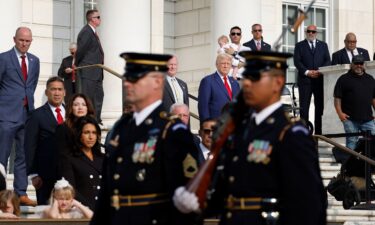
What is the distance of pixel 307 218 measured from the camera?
694 centimetres

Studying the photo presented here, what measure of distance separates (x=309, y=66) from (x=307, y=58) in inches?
5.8

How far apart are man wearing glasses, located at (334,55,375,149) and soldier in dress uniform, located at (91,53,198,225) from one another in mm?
10585

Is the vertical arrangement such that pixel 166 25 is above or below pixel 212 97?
above

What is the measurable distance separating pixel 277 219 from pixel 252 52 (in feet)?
3.26

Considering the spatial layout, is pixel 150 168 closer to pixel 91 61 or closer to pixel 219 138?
pixel 219 138

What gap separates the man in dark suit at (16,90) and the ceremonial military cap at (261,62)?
7.21 meters

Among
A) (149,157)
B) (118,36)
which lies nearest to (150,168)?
(149,157)

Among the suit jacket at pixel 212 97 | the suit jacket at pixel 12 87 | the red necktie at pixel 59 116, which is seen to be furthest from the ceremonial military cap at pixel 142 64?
the suit jacket at pixel 212 97

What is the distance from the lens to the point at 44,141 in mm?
12406

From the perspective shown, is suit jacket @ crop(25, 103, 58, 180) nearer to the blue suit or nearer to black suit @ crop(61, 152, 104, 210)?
black suit @ crop(61, 152, 104, 210)

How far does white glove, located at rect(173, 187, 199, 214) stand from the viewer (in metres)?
7.03

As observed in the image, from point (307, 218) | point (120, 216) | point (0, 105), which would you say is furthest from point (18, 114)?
point (307, 218)

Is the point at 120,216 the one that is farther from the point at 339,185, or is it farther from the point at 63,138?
the point at 339,185

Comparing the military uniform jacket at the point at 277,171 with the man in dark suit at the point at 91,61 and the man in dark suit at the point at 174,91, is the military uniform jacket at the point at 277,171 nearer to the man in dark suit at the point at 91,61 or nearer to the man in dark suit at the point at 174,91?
the man in dark suit at the point at 174,91
